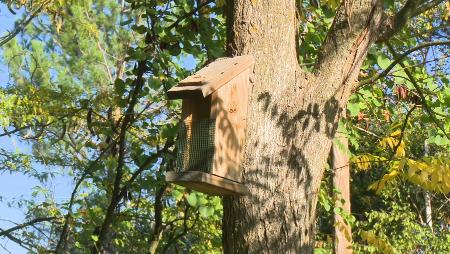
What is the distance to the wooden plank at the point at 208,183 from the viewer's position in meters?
2.76

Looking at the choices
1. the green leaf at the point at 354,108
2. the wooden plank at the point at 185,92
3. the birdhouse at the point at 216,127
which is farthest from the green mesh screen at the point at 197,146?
the green leaf at the point at 354,108

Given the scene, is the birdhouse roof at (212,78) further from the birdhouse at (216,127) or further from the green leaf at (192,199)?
the green leaf at (192,199)

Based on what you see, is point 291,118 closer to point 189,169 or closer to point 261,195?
point 261,195

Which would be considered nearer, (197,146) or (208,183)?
(208,183)

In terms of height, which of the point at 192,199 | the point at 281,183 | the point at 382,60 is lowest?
the point at 281,183

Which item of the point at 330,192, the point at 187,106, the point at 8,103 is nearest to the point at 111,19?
the point at 8,103

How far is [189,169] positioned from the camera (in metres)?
3.14

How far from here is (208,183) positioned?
9.42 ft

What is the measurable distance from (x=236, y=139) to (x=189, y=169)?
32 cm

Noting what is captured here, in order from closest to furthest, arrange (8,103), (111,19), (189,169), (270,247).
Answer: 1. (270,247)
2. (189,169)
3. (8,103)
4. (111,19)

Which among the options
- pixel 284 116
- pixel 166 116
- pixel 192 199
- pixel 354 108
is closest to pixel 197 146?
pixel 284 116

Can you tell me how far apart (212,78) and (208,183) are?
0.45 metres

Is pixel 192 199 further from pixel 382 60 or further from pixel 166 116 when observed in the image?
pixel 166 116

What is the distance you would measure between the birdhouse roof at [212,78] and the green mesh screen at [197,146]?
0.15 meters
